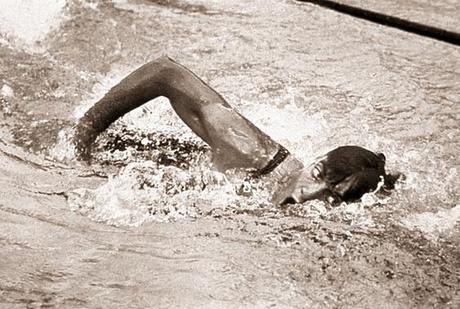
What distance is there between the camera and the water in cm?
302

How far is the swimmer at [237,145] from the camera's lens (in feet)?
10.9

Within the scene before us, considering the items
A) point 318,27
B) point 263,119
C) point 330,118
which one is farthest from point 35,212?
point 318,27

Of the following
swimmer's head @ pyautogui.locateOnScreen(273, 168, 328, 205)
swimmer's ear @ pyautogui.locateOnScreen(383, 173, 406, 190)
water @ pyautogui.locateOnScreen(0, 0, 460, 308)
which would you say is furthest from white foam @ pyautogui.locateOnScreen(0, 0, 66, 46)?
swimmer's ear @ pyautogui.locateOnScreen(383, 173, 406, 190)

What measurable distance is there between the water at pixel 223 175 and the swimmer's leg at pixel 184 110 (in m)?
0.15

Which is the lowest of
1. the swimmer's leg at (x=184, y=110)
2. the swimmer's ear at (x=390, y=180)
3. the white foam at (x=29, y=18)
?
the swimmer's ear at (x=390, y=180)

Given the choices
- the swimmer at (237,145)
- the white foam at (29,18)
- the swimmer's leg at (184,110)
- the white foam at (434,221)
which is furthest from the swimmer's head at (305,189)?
the white foam at (29,18)

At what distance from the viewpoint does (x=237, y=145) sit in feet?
11.6

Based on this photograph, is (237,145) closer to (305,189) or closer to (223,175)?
(223,175)

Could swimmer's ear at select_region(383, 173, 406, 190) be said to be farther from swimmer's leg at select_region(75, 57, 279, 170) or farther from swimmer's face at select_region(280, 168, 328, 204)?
swimmer's leg at select_region(75, 57, 279, 170)

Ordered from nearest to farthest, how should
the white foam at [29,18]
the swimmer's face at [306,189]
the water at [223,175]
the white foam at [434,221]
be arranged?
1. the water at [223,175]
2. the swimmer's face at [306,189]
3. the white foam at [434,221]
4. the white foam at [29,18]

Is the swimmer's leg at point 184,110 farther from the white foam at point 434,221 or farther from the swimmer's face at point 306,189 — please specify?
the white foam at point 434,221

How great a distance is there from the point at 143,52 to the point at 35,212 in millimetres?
2198

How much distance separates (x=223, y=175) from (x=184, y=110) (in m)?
0.45

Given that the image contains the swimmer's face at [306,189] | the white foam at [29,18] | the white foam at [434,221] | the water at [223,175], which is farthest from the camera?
the white foam at [29,18]
